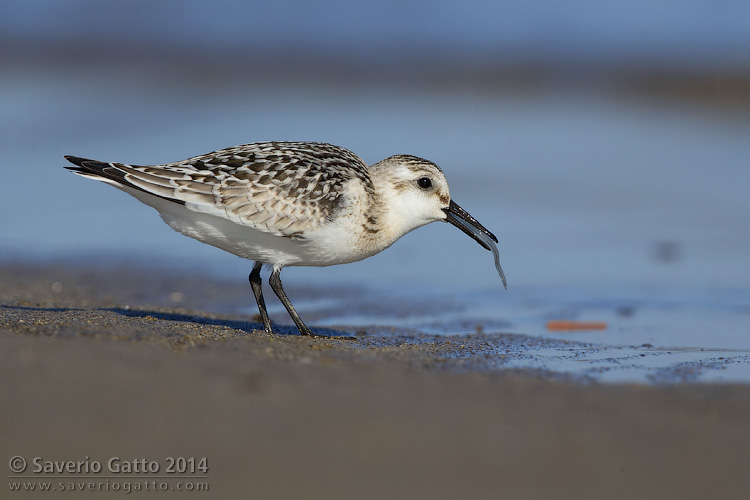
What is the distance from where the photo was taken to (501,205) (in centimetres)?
1216

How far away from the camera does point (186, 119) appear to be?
16531 millimetres

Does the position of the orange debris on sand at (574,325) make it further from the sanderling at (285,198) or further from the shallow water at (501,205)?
the sanderling at (285,198)

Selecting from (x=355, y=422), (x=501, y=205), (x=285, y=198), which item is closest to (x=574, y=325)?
(x=285, y=198)

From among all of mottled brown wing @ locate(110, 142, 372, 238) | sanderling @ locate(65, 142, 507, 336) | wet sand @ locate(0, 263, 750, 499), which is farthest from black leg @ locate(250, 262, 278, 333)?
wet sand @ locate(0, 263, 750, 499)

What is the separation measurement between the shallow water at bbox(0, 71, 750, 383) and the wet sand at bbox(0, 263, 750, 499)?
108 cm

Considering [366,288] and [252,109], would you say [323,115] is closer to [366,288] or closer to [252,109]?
[252,109]

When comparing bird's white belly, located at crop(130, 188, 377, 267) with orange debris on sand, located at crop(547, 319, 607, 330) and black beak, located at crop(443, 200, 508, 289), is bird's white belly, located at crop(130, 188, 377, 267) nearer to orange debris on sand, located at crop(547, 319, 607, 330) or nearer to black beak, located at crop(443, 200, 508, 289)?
black beak, located at crop(443, 200, 508, 289)

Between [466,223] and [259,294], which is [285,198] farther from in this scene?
[466,223]

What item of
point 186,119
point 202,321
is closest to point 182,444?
point 202,321

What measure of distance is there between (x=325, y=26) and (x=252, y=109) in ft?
26.3

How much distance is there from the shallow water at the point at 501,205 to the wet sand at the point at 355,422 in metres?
1.08

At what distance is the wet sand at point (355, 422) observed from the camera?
4.03 m

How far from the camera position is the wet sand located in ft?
13.2

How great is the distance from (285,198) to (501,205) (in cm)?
595
